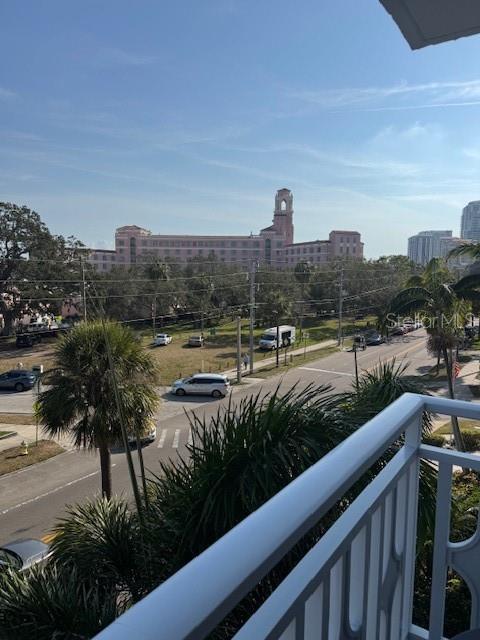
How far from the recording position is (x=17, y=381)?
2355 centimetres

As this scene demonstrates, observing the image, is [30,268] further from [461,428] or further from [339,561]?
[339,561]

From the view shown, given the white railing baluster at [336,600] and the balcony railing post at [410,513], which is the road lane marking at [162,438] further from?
the white railing baluster at [336,600]

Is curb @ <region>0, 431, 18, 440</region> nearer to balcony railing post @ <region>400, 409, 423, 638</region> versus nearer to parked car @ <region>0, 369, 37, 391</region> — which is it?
parked car @ <region>0, 369, 37, 391</region>

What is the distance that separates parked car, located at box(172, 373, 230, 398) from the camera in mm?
21297

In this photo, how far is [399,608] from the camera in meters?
1.56

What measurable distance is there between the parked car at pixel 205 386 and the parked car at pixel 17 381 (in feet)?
24.4

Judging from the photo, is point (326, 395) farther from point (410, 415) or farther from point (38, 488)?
point (38, 488)

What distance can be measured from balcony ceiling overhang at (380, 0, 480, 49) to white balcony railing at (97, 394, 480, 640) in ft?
4.07

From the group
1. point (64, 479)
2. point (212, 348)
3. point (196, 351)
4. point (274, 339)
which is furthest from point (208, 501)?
point (212, 348)

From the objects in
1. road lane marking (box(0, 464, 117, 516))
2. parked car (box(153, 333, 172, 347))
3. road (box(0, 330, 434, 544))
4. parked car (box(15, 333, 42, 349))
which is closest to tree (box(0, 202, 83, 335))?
parked car (box(15, 333, 42, 349))

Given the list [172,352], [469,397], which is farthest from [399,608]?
[172,352]

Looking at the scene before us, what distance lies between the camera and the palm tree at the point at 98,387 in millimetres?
8258

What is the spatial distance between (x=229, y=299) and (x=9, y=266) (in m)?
17.9

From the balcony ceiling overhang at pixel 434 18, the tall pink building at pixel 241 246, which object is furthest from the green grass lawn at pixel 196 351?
the tall pink building at pixel 241 246
